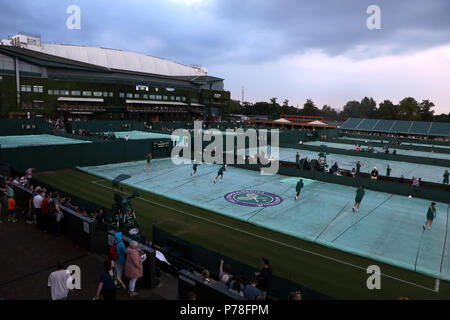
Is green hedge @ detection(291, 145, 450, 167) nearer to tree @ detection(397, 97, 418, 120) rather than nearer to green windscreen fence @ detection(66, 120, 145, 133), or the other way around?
green windscreen fence @ detection(66, 120, 145, 133)

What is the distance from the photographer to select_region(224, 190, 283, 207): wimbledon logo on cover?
22.0 metres

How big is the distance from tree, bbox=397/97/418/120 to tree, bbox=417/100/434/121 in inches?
91.7

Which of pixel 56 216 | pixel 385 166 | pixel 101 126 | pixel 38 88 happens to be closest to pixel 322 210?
pixel 56 216

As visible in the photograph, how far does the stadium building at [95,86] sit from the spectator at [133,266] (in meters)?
68.1

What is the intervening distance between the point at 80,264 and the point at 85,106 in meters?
73.6

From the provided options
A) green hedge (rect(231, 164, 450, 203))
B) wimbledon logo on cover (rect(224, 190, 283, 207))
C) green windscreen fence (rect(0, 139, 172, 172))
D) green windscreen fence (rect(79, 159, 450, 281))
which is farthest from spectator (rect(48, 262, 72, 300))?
green hedge (rect(231, 164, 450, 203))

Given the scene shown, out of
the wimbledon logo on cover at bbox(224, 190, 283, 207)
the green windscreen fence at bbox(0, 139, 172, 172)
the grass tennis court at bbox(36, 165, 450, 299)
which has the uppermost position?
the green windscreen fence at bbox(0, 139, 172, 172)

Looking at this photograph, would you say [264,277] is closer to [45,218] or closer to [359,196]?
[45,218]

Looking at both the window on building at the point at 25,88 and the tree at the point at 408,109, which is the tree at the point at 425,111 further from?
the window on building at the point at 25,88

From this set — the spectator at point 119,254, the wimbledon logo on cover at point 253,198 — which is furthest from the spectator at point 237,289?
the wimbledon logo on cover at point 253,198

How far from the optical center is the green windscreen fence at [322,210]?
50.5 feet

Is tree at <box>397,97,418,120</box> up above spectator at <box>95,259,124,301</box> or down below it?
above
